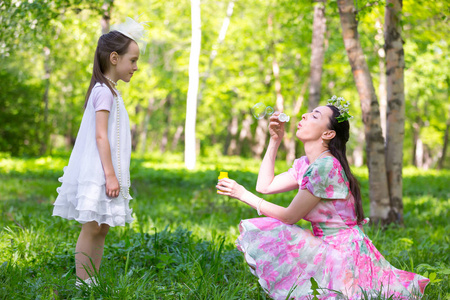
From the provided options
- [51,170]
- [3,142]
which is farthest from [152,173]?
[3,142]

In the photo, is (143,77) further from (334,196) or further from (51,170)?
(334,196)

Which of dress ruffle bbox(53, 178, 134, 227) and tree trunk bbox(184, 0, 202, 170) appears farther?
tree trunk bbox(184, 0, 202, 170)

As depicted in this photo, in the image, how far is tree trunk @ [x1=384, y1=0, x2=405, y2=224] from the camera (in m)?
5.73

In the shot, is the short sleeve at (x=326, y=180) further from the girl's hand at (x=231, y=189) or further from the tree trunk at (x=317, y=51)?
the tree trunk at (x=317, y=51)

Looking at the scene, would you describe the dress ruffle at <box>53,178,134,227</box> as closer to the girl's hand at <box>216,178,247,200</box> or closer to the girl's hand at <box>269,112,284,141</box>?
the girl's hand at <box>216,178,247,200</box>

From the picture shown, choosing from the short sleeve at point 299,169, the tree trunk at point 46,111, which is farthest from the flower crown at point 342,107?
the tree trunk at point 46,111

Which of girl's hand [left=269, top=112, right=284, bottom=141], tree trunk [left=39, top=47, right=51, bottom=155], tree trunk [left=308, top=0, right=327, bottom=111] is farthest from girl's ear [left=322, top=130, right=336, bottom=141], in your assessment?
tree trunk [left=39, top=47, right=51, bottom=155]

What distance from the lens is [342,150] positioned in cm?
296

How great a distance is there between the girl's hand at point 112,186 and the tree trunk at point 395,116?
3.97 m

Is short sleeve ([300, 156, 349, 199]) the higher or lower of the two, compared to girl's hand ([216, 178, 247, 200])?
higher

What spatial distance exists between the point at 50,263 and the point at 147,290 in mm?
1135

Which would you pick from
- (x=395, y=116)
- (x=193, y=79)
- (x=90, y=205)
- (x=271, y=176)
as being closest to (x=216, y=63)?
(x=193, y=79)

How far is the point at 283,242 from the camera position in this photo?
287 cm

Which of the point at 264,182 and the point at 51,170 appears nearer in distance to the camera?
the point at 264,182
